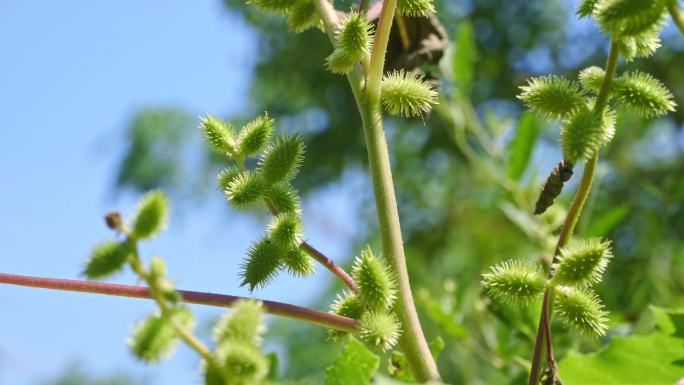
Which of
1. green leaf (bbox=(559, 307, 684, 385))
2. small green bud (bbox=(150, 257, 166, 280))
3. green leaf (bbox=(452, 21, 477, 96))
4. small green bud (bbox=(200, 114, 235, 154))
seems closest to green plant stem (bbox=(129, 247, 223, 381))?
small green bud (bbox=(150, 257, 166, 280))

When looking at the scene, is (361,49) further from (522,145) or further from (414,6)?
(522,145)

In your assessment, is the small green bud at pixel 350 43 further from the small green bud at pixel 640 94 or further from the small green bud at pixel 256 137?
the small green bud at pixel 640 94

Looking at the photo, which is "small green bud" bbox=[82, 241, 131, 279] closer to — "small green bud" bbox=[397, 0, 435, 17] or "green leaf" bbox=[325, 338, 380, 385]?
"green leaf" bbox=[325, 338, 380, 385]

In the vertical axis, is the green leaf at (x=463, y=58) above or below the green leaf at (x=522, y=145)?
above

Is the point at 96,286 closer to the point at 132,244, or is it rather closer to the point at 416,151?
the point at 132,244

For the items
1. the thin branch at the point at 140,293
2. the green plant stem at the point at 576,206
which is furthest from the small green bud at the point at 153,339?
the green plant stem at the point at 576,206

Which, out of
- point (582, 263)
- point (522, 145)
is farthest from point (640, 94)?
point (522, 145)

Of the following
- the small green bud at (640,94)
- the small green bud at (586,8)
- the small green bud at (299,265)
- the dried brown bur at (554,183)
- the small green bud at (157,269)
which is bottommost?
the small green bud at (157,269)
